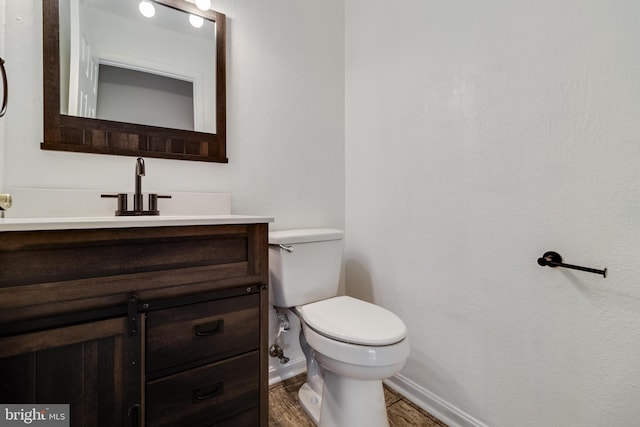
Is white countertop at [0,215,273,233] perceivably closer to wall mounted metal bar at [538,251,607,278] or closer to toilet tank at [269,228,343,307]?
toilet tank at [269,228,343,307]

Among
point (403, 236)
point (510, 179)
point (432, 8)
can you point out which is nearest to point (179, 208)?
point (403, 236)

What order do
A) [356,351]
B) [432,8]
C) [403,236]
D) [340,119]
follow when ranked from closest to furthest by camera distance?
[356,351] → [432,8] → [403,236] → [340,119]

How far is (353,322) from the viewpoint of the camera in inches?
44.1

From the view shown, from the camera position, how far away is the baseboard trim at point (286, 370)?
153 centimetres

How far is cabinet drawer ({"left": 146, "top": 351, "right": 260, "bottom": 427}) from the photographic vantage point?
0.82 metres

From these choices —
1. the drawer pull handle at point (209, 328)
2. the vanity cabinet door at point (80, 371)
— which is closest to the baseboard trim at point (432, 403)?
the drawer pull handle at point (209, 328)

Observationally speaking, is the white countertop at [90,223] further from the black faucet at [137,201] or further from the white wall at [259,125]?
the white wall at [259,125]

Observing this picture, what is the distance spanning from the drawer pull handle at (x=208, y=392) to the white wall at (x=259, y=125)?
2.55 ft

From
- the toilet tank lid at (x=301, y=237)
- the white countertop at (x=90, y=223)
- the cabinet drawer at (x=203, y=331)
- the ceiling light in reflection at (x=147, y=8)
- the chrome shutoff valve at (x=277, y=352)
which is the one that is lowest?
the chrome shutoff valve at (x=277, y=352)

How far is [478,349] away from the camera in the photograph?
116 centimetres

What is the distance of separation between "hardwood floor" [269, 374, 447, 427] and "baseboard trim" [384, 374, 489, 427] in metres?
0.02

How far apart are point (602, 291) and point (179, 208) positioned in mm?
1551

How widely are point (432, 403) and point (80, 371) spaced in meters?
1.38

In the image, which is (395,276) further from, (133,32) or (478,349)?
(133,32)
